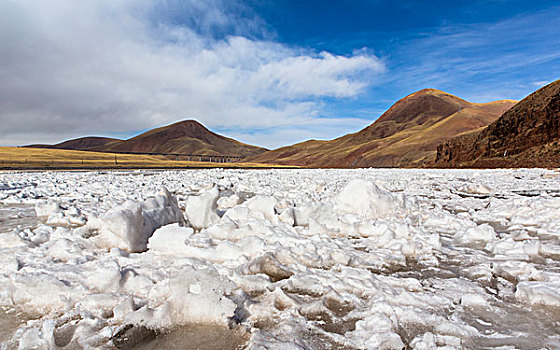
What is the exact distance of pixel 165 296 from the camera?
2.24 m

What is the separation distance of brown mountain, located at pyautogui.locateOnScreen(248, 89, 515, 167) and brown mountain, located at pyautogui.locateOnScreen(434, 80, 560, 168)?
30605 millimetres

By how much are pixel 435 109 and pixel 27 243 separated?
145 m

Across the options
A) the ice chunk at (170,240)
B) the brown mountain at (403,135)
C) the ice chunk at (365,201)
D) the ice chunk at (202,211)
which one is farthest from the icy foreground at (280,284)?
the brown mountain at (403,135)

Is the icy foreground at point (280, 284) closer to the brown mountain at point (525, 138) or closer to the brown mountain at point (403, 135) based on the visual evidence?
the brown mountain at point (525, 138)

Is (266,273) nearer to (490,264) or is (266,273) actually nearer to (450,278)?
(450,278)

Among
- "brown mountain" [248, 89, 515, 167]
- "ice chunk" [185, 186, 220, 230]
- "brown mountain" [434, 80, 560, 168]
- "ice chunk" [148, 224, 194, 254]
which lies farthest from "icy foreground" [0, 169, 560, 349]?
"brown mountain" [248, 89, 515, 167]

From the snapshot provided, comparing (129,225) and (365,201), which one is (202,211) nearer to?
(129,225)

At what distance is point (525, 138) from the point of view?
111 ft

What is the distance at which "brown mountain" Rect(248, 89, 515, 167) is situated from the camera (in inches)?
3327

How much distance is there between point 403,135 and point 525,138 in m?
76.3

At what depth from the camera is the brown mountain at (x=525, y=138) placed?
97.7ft

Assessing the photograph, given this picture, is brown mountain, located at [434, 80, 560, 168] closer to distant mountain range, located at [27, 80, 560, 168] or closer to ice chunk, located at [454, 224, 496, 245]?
distant mountain range, located at [27, 80, 560, 168]

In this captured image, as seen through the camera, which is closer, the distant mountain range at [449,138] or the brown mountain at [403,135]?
the distant mountain range at [449,138]

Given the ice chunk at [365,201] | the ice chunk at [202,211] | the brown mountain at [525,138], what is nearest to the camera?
the ice chunk at [202,211]
